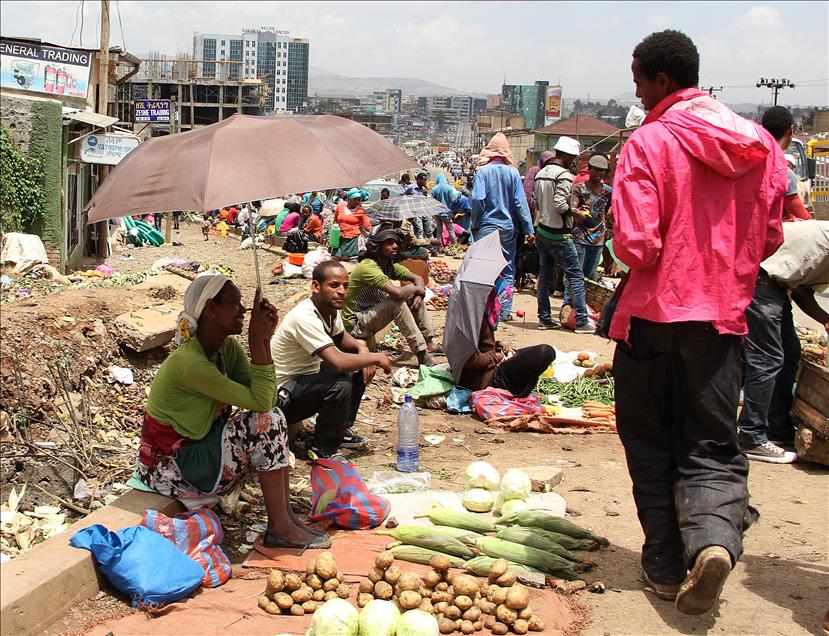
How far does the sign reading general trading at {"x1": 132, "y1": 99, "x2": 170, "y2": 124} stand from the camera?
2355 cm

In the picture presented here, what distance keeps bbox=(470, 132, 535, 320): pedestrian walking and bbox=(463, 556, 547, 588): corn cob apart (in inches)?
248

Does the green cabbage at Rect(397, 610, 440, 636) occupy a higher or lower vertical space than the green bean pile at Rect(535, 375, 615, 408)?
higher

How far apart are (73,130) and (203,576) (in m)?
15.3

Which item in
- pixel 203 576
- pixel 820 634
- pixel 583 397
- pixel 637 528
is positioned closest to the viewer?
pixel 820 634

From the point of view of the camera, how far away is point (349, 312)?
8008 millimetres

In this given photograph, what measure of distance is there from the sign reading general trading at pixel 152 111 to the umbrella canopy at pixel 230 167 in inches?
806

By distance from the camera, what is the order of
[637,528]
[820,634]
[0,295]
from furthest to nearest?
[0,295] → [637,528] → [820,634]

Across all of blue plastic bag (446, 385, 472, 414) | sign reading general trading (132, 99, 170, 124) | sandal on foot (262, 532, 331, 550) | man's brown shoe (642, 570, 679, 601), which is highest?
sign reading general trading (132, 99, 170, 124)

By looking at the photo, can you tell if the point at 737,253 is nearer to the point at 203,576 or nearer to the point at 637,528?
the point at 637,528

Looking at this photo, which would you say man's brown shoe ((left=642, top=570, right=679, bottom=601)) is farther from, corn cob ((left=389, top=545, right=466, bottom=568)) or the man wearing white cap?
the man wearing white cap

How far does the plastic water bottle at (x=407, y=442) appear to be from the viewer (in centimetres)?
569

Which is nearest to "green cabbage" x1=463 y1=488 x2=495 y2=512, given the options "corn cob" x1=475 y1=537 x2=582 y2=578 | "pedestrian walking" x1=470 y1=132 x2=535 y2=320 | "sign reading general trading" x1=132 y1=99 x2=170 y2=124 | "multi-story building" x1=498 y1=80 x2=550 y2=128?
"corn cob" x1=475 y1=537 x2=582 y2=578

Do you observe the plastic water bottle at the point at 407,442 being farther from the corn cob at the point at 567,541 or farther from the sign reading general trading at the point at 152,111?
the sign reading general trading at the point at 152,111

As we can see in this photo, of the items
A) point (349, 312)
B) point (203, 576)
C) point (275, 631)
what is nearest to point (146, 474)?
point (203, 576)
